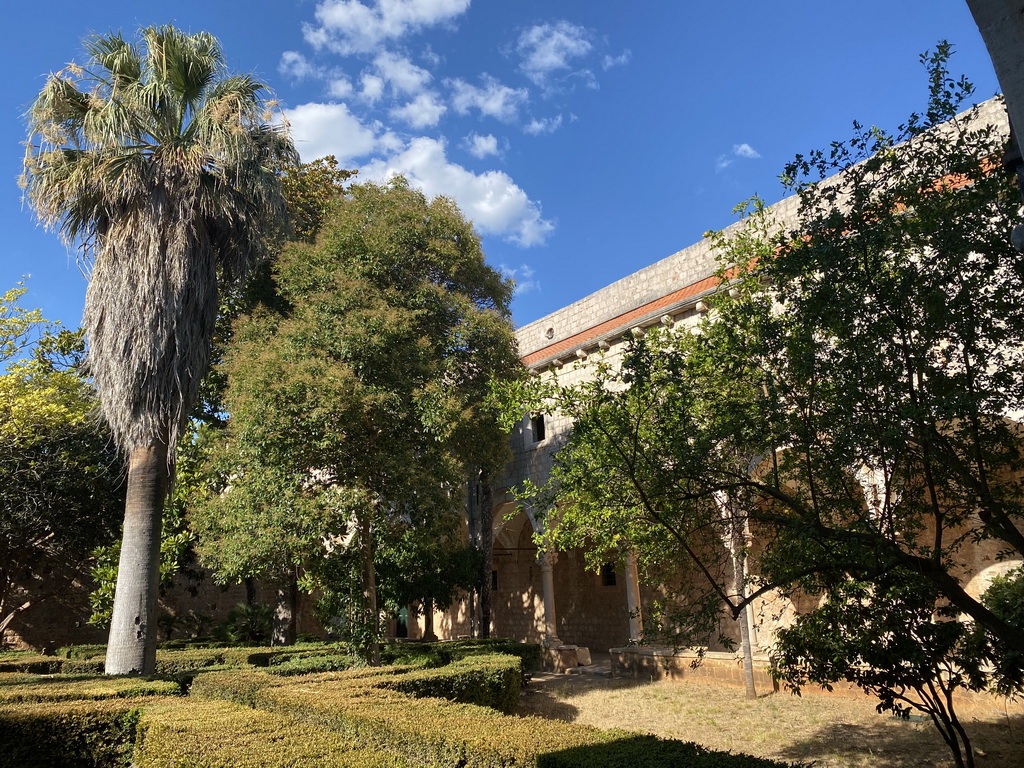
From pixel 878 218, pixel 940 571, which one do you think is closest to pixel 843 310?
pixel 878 218

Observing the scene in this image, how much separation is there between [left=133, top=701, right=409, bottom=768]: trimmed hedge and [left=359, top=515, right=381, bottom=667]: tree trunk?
4.72 m

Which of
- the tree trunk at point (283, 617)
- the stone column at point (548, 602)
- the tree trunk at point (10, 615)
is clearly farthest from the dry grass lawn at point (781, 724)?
the tree trunk at point (10, 615)

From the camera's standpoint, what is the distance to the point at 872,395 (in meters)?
→ 4.82

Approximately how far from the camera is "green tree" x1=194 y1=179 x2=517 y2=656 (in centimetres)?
1047

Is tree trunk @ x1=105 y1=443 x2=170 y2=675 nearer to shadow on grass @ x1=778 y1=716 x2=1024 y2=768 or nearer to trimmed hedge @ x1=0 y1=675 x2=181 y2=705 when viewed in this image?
trimmed hedge @ x1=0 y1=675 x2=181 y2=705

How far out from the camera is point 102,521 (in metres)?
17.0

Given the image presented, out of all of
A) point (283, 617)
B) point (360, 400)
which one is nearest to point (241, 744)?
point (360, 400)

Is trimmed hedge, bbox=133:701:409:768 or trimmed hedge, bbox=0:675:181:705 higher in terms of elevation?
trimmed hedge, bbox=0:675:181:705

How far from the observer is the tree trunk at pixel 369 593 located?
10938mm

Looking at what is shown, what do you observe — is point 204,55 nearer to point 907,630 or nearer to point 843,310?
point 843,310

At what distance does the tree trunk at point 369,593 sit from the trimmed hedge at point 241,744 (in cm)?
472

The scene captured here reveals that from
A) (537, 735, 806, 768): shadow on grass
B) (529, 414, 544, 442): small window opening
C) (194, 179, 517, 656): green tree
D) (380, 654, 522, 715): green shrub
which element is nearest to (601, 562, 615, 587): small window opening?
(529, 414, 544, 442): small window opening

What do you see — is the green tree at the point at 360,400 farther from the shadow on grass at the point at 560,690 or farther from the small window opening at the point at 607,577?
the small window opening at the point at 607,577

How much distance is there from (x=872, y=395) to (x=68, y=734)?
753cm
